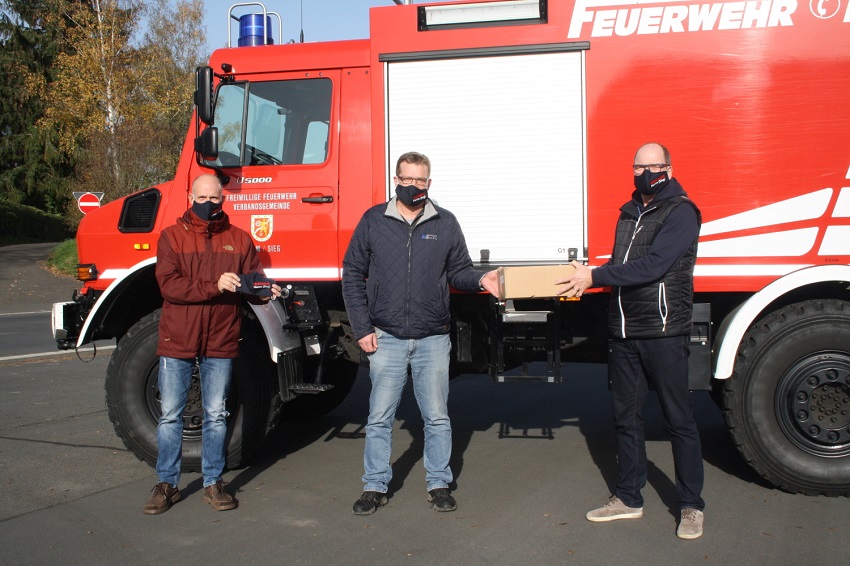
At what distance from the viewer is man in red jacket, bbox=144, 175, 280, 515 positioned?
4.73m

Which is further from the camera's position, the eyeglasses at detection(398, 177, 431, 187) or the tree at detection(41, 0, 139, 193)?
the tree at detection(41, 0, 139, 193)

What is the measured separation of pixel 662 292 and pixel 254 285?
2.25m

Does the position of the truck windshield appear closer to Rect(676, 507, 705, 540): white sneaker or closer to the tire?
the tire

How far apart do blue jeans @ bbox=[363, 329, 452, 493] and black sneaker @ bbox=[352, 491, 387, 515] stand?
0.12 ft

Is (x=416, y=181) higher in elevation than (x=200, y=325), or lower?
higher

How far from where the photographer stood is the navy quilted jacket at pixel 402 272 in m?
4.70

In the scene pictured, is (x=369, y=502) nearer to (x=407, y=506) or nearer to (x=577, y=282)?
(x=407, y=506)

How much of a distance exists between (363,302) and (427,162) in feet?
2.87

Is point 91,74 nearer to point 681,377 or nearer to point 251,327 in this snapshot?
point 251,327

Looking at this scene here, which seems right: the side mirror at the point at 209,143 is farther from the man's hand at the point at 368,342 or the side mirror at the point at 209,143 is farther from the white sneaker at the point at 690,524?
the white sneaker at the point at 690,524

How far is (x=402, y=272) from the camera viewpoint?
15.4 ft

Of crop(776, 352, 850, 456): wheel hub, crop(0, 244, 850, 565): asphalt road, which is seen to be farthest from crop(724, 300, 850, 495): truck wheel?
crop(0, 244, 850, 565): asphalt road

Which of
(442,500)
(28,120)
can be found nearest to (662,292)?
(442,500)

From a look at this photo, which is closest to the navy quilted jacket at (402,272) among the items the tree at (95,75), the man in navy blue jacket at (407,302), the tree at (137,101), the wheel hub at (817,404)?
the man in navy blue jacket at (407,302)
